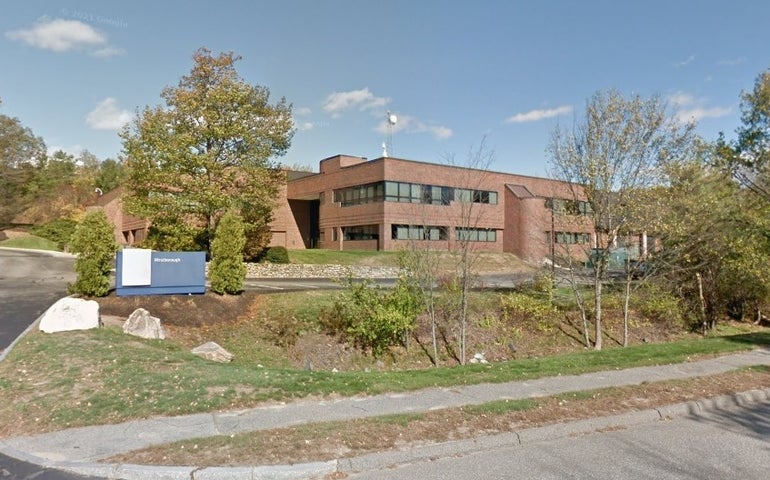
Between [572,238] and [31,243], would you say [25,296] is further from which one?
[31,243]

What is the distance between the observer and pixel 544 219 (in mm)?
15344

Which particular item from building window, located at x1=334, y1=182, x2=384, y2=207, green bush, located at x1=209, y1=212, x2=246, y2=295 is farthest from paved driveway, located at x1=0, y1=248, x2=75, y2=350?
building window, located at x1=334, y1=182, x2=384, y2=207

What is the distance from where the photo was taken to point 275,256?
29.5 m

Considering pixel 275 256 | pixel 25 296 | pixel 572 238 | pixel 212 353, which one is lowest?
pixel 212 353

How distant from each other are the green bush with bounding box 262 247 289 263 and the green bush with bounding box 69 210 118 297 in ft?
51.3

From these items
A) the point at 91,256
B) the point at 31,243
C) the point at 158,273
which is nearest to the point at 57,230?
the point at 31,243

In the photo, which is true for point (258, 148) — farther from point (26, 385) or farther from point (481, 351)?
point (26, 385)

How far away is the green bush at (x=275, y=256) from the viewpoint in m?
29.2

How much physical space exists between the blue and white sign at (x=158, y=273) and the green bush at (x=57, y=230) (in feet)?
141

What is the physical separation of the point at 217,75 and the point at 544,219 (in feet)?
61.1

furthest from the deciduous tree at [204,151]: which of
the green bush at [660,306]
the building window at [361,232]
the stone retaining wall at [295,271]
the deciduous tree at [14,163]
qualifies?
the deciduous tree at [14,163]

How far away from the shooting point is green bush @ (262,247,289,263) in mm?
29172

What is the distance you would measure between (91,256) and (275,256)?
1631 centimetres

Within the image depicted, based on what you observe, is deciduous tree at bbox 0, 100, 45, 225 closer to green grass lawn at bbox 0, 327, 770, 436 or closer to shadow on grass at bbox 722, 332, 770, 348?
green grass lawn at bbox 0, 327, 770, 436
